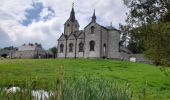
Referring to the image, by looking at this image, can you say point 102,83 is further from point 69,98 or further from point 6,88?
point 6,88

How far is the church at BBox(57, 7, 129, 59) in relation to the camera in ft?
308

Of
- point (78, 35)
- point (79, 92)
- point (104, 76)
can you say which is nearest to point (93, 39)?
point (78, 35)

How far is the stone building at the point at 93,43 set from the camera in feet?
308

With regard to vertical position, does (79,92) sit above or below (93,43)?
below

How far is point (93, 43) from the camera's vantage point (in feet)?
309

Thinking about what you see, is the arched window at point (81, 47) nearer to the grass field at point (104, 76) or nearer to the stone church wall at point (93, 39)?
the stone church wall at point (93, 39)

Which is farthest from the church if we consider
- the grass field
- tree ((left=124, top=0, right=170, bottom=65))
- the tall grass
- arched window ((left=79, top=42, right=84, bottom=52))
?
the tall grass

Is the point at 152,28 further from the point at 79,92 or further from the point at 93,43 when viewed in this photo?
the point at 93,43

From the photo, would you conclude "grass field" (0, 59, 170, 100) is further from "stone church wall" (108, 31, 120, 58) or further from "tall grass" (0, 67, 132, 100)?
"stone church wall" (108, 31, 120, 58)

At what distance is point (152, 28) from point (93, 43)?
6631 cm

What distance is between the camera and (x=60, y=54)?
10175 centimetres

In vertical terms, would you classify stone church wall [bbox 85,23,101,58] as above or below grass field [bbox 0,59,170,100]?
above

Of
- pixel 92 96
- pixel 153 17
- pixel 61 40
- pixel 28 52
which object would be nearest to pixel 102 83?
pixel 92 96

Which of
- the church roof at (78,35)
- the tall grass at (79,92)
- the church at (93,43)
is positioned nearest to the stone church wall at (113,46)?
the church at (93,43)
